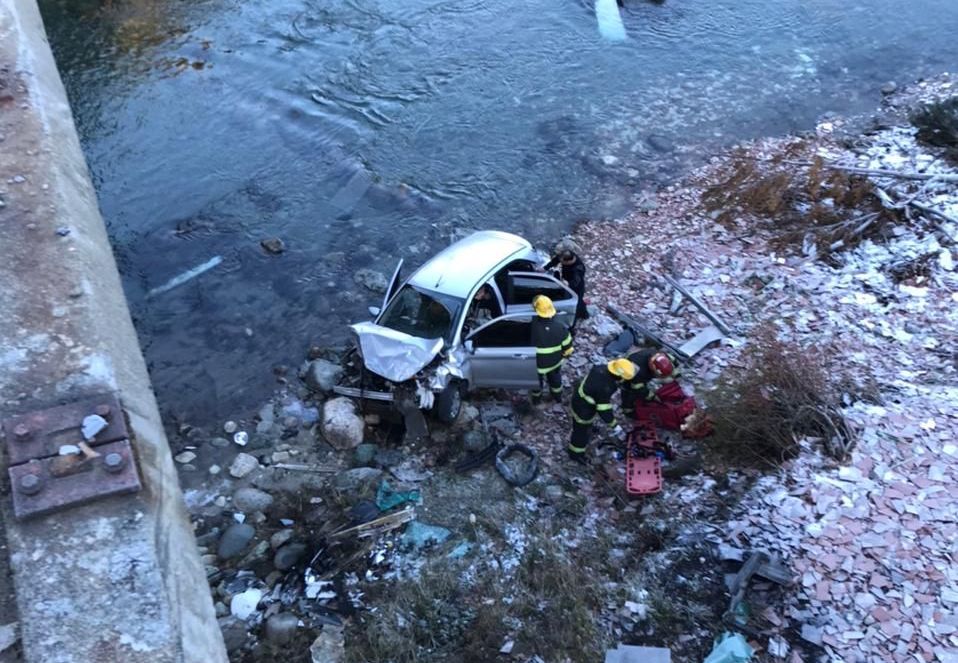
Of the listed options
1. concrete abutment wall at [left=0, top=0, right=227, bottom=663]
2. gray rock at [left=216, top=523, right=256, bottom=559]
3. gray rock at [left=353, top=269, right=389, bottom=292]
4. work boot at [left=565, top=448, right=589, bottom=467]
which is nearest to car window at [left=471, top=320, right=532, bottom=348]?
work boot at [left=565, top=448, right=589, bottom=467]

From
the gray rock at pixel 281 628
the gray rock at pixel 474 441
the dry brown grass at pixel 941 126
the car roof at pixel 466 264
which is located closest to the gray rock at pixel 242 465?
the gray rock at pixel 281 628

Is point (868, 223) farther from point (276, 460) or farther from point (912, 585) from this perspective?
point (276, 460)

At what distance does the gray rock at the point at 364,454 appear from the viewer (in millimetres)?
8070

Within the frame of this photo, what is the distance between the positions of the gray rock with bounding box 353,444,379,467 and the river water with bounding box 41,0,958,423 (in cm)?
178

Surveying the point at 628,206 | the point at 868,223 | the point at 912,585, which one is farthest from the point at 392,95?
the point at 912,585

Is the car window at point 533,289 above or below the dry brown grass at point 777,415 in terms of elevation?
above

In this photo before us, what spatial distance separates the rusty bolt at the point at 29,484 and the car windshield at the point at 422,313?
15.4ft

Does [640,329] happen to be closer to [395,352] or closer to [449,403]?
[449,403]

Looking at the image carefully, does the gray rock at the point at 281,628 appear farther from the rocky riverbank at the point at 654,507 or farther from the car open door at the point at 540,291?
the car open door at the point at 540,291

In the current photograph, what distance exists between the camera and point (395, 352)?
8.20 meters

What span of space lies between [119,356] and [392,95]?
36.3 ft

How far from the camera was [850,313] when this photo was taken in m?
9.38

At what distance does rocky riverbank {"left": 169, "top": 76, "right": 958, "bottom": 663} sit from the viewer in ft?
20.0

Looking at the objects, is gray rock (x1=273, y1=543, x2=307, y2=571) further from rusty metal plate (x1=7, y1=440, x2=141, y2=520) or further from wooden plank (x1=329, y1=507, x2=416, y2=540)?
rusty metal plate (x1=7, y1=440, x2=141, y2=520)
